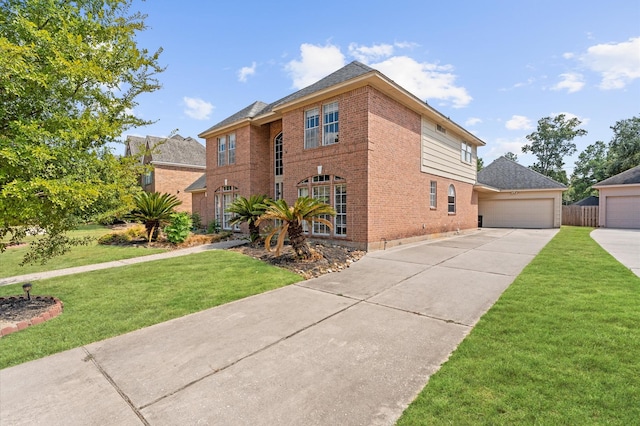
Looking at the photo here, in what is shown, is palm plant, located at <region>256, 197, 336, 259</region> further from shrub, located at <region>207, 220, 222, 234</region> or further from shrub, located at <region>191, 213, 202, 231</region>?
shrub, located at <region>191, 213, 202, 231</region>

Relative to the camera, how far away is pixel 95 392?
2.86 metres

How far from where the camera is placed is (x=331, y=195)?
11562mm

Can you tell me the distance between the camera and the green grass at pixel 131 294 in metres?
4.00

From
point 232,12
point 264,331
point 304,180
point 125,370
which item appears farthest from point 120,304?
point 232,12

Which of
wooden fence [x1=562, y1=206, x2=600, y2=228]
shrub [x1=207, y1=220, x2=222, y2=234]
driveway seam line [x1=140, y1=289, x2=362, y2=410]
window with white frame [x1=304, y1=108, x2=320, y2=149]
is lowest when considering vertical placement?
driveway seam line [x1=140, y1=289, x2=362, y2=410]

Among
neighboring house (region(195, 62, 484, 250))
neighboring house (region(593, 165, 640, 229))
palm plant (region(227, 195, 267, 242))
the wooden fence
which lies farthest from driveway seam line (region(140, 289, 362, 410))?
the wooden fence

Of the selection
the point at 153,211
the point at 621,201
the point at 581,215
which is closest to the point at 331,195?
the point at 153,211

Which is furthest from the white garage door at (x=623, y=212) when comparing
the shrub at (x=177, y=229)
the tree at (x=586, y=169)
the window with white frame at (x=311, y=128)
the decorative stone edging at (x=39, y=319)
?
the decorative stone edging at (x=39, y=319)

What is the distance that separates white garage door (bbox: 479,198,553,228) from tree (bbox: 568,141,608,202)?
25322mm

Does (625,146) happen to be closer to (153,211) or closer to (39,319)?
(153,211)

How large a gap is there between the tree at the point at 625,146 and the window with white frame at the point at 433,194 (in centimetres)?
3488

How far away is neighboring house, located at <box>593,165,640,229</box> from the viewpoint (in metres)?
21.2

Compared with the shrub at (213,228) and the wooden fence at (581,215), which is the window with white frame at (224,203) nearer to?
the shrub at (213,228)

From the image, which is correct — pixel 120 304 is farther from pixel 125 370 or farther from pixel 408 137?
pixel 408 137
